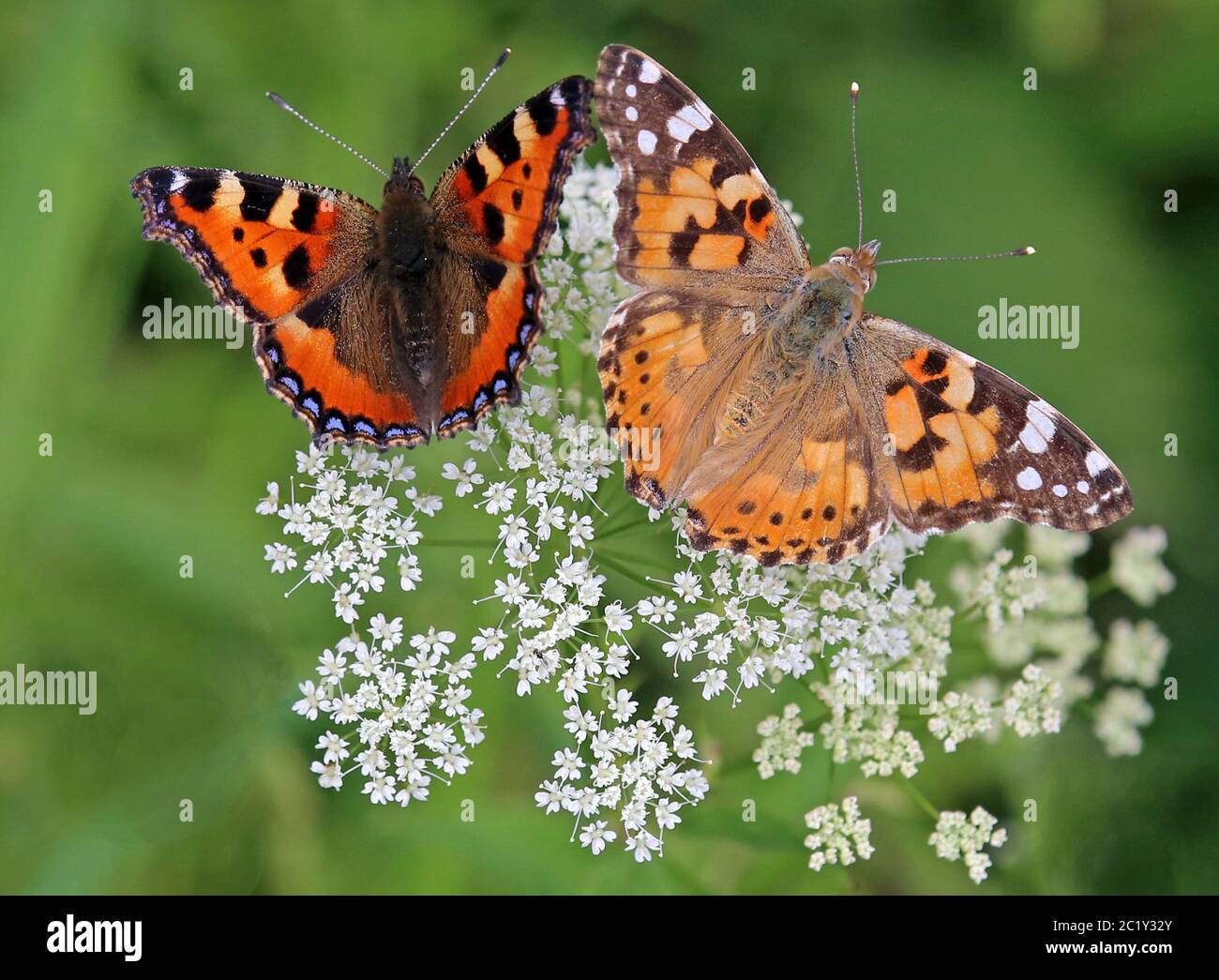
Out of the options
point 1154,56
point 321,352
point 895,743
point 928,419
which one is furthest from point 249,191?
point 1154,56

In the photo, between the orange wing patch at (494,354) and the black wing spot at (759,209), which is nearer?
the orange wing patch at (494,354)

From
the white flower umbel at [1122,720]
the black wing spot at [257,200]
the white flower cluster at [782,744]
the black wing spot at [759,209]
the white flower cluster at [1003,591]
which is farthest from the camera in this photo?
the white flower umbel at [1122,720]

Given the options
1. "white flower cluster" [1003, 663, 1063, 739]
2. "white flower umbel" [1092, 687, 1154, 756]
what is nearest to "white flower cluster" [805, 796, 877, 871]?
"white flower cluster" [1003, 663, 1063, 739]

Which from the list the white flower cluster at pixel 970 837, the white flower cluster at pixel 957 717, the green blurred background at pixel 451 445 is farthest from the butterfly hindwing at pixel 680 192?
the white flower cluster at pixel 970 837

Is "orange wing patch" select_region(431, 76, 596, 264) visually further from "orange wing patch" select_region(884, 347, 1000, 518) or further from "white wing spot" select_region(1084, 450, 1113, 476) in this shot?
"white wing spot" select_region(1084, 450, 1113, 476)

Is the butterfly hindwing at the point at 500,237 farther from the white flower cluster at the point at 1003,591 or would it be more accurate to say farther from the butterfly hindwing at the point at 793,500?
the white flower cluster at the point at 1003,591
